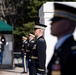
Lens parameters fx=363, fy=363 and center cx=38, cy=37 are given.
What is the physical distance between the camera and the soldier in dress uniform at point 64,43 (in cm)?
307

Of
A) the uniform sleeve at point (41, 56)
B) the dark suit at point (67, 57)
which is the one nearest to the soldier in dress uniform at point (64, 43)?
the dark suit at point (67, 57)

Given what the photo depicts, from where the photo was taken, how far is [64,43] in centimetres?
316

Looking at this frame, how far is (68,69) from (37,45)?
4915 millimetres

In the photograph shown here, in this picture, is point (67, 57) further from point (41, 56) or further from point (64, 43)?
point (41, 56)

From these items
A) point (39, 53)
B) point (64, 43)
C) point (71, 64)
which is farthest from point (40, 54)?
point (71, 64)

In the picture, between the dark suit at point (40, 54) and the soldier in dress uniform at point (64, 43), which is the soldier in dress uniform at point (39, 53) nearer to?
the dark suit at point (40, 54)

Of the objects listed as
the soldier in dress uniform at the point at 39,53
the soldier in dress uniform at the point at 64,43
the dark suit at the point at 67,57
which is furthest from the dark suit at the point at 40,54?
the dark suit at the point at 67,57

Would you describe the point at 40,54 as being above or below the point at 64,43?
below

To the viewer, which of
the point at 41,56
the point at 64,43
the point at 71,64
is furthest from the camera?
the point at 41,56

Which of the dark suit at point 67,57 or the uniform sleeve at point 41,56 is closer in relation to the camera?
the dark suit at point 67,57

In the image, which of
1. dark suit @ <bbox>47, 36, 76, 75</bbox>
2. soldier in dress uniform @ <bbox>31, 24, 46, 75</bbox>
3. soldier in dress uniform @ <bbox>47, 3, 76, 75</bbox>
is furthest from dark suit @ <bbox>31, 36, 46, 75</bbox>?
dark suit @ <bbox>47, 36, 76, 75</bbox>

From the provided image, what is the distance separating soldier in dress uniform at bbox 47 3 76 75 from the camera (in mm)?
3074

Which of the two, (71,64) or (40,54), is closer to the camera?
(71,64)

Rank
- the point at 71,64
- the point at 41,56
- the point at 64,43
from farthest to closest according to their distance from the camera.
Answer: the point at 41,56
the point at 64,43
the point at 71,64
